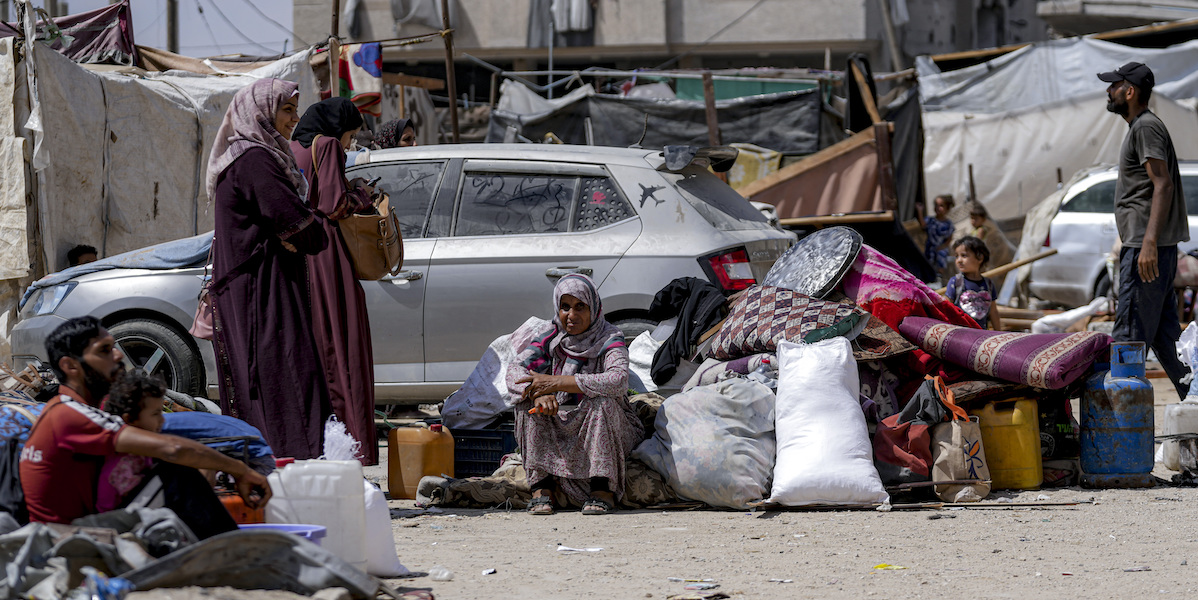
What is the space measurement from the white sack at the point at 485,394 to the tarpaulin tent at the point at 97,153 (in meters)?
4.13

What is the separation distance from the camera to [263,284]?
206 inches

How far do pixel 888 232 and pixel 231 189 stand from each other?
7382 mm

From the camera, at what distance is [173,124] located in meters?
10.2

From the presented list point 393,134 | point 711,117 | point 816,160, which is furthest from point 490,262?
point 711,117

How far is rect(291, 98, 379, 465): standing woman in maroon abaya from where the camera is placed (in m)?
5.50

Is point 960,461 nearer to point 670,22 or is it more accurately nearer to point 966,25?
point 670,22

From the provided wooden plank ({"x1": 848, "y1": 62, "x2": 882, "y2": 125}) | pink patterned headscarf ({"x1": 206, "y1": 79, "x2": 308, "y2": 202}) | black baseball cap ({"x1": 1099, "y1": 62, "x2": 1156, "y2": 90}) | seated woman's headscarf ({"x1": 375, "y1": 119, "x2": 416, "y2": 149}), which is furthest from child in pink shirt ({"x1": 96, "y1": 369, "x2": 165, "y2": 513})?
wooden plank ({"x1": 848, "y1": 62, "x2": 882, "y2": 125})

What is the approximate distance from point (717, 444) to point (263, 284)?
2.05 meters

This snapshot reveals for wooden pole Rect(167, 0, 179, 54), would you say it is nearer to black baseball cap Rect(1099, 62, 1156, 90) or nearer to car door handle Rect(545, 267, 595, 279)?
car door handle Rect(545, 267, 595, 279)

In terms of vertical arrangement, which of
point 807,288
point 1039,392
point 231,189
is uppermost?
point 231,189

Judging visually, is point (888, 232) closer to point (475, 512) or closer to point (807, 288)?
point (807, 288)

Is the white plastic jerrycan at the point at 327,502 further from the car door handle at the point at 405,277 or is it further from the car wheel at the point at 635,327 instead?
the car door handle at the point at 405,277

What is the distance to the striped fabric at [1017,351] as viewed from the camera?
18.9 ft

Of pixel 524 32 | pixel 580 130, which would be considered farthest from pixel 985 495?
pixel 524 32
